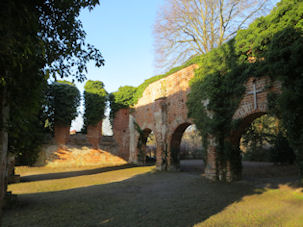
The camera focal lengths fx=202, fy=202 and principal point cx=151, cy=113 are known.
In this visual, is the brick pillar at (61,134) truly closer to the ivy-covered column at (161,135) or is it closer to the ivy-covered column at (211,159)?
the ivy-covered column at (161,135)

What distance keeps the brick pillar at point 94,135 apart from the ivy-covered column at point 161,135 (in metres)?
5.94

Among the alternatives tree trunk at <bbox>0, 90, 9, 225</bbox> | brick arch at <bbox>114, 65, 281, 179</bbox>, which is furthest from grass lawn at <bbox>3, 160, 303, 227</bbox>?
brick arch at <bbox>114, 65, 281, 179</bbox>

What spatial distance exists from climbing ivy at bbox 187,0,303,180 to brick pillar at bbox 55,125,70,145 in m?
9.17

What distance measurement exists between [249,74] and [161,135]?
552 cm

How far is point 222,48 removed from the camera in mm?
7293

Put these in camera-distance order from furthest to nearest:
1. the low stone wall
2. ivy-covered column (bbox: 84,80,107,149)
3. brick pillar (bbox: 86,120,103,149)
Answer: ivy-covered column (bbox: 84,80,107,149) → brick pillar (bbox: 86,120,103,149) → the low stone wall

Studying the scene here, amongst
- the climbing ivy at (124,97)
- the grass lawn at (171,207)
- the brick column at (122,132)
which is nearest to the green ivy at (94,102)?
the climbing ivy at (124,97)

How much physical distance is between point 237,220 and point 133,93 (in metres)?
12.1

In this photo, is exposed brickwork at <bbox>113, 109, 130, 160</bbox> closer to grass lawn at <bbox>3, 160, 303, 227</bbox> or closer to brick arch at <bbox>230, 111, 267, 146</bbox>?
grass lawn at <bbox>3, 160, 303, 227</bbox>

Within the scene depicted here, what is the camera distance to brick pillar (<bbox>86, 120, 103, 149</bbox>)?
48.6 feet

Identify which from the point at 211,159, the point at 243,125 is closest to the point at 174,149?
the point at 211,159

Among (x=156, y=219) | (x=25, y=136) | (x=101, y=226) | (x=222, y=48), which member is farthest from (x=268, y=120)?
(x=25, y=136)

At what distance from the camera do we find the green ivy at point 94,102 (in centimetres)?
1502

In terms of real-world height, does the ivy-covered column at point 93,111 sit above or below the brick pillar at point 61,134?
above
